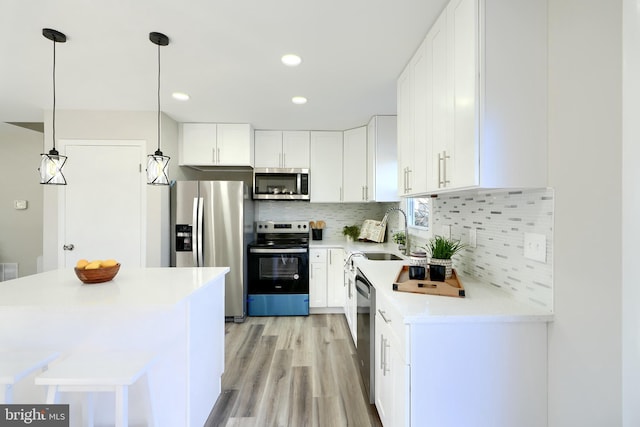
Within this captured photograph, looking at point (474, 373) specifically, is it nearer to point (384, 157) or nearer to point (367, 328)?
point (367, 328)

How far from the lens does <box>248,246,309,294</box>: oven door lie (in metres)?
3.33

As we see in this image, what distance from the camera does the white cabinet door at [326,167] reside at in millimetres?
3650

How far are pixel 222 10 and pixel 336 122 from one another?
1.99m

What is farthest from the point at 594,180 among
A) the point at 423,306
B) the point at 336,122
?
the point at 336,122

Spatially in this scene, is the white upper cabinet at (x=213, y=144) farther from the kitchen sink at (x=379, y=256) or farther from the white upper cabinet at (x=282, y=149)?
the kitchen sink at (x=379, y=256)

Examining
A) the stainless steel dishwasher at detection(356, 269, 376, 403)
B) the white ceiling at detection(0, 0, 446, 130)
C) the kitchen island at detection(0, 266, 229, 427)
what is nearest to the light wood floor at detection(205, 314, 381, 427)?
the stainless steel dishwasher at detection(356, 269, 376, 403)

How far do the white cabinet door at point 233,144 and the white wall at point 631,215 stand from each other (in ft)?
10.1

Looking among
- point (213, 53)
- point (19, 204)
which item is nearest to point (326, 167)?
point (213, 53)

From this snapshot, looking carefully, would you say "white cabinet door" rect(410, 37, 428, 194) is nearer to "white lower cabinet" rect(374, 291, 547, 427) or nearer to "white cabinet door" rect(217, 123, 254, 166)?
"white lower cabinet" rect(374, 291, 547, 427)

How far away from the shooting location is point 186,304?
142 centimetres

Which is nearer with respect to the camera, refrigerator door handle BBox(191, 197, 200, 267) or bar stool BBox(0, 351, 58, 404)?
bar stool BBox(0, 351, 58, 404)

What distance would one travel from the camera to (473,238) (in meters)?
1.73

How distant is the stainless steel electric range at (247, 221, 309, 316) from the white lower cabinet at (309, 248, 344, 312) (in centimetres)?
9

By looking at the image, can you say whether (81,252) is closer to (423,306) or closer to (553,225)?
(423,306)
